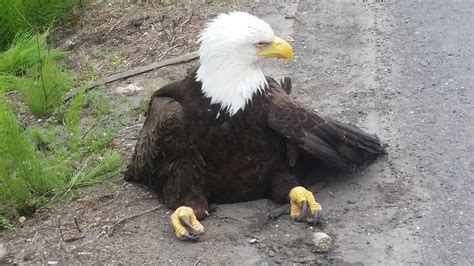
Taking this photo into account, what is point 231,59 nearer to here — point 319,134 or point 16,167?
point 319,134

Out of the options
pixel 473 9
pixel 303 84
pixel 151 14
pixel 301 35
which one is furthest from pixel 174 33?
pixel 473 9

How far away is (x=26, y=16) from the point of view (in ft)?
25.6

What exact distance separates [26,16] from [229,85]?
378 cm

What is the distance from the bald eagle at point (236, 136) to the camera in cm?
462

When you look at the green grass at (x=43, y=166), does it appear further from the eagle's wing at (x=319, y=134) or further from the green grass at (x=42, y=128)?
the eagle's wing at (x=319, y=134)

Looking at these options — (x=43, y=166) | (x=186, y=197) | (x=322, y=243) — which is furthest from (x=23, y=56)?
(x=322, y=243)

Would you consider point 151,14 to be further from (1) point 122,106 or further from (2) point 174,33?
(1) point 122,106

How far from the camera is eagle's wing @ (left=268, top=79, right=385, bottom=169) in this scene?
4648mm

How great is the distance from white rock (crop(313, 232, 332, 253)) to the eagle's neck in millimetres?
813

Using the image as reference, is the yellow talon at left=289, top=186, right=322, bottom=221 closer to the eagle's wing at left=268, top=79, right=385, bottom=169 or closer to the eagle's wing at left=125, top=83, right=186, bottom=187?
the eagle's wing at left=268, top=79, right=385, bottom=169

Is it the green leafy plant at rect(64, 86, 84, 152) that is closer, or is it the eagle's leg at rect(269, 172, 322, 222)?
the eagle's leg at rect(269, 172, 322, 222)

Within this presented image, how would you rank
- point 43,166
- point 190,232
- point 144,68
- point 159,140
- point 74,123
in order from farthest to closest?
1. point 144,68
2. point 74,123
3. point 43,166
4. point 159,140
5. point 190,232

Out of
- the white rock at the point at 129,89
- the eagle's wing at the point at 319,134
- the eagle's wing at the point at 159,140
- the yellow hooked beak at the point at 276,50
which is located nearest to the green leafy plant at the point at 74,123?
the white rock at the point at 129,89

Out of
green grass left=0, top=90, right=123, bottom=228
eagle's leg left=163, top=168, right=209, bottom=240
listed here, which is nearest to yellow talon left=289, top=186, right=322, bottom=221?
eagle's leg left=163, top=168, right=209, bottom=240
